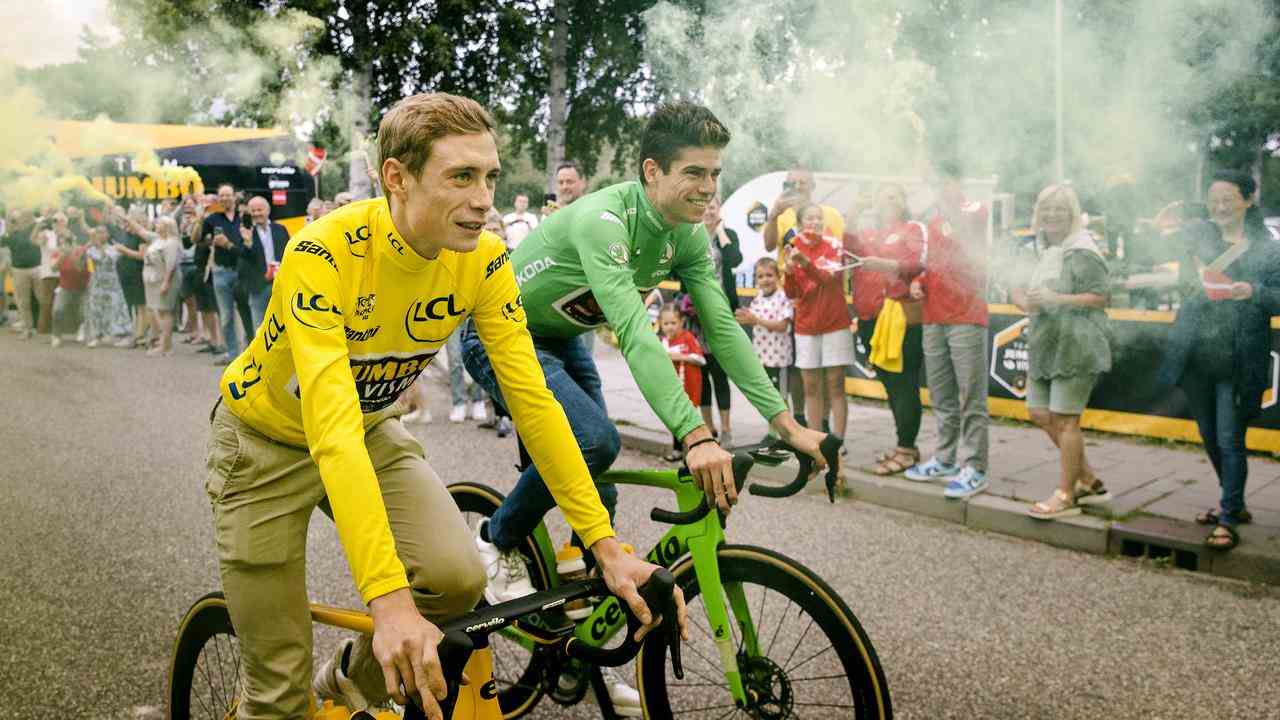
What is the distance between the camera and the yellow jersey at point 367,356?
1811 millimetres

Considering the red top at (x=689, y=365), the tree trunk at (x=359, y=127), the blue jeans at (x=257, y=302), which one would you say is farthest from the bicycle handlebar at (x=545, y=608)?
the tree trunk at (x=359, y=127)

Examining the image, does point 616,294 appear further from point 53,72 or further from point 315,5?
point 53,72

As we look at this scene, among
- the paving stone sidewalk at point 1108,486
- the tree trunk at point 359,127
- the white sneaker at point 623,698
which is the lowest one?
the paving stone sidewalk at point 1108,486

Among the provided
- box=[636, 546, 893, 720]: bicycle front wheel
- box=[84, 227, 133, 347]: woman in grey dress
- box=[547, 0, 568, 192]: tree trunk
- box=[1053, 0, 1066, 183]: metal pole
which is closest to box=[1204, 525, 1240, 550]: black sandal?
box=[1053, 0, 1066, 183]: metal pole

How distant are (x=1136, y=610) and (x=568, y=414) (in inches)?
118

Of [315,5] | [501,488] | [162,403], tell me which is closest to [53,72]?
[315,5]

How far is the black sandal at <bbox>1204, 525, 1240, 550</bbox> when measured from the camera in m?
4.80

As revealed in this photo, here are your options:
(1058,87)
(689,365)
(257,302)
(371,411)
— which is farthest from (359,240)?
(257,302)

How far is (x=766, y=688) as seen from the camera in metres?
2.58

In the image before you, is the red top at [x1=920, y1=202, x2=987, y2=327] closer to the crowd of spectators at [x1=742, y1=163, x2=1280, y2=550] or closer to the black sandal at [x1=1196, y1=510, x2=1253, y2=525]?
the crowd of spectators at [x1=742, y1=163, x2=1280, y2=550]

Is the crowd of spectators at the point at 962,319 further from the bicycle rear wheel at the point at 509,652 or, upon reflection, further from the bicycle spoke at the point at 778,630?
the bicycle spoke at the point at 778,630

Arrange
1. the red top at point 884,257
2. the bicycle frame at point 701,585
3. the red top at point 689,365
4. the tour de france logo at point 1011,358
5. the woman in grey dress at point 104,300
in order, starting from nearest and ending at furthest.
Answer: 1. the bicycle frame at point 701,585
2. the red top at point 884,257
3. the red top at point 689,365
4. the tour de france logo at point 1011,358
5. the woman in grey dress at point 104,300

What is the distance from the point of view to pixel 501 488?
6.35 meters

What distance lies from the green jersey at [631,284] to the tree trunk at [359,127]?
14.8m
